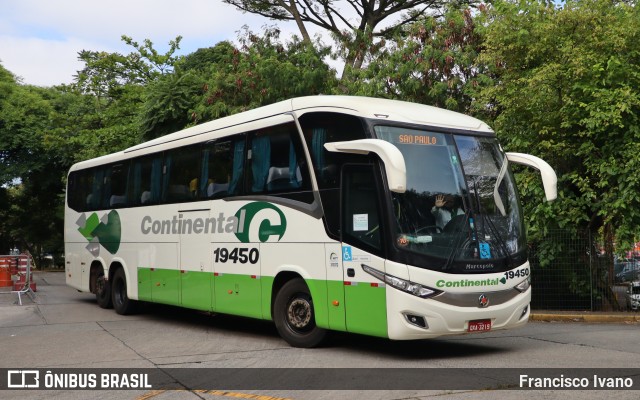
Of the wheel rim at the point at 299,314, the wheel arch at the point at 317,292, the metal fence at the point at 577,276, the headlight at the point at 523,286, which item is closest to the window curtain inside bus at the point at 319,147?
the wheel arch at the point at 317,292

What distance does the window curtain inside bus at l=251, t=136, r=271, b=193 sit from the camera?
11.6 meters

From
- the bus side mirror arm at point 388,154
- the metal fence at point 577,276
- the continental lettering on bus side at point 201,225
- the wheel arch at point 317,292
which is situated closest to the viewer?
the bus side mirror arm at point 388,154

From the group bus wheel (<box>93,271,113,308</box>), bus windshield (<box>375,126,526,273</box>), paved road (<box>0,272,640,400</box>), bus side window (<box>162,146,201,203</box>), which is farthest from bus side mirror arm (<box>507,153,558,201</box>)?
bus wheel (<box>93,271,113,308</box>)

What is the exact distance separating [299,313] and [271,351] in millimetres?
699

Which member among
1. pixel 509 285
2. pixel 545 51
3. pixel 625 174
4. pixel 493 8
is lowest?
pixel 509 285

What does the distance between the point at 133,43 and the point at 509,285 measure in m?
27.5

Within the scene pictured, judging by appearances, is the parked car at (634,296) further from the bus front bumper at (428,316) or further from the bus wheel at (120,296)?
the bus wheel at (120,296)

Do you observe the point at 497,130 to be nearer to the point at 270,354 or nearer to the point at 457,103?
the point at 457,103

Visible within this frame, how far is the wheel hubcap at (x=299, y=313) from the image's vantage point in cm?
1077

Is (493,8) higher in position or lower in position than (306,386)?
higher

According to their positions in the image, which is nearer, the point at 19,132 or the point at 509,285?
the point at 509,285

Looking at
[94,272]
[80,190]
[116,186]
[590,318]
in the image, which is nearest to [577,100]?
[590,318]

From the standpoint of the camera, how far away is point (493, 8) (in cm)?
1816

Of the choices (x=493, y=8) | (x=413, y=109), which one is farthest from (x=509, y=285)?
(x=493, y=8)
